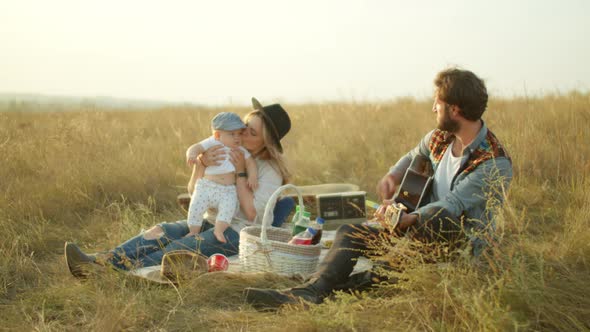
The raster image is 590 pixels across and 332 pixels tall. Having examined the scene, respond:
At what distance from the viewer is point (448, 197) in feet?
12.1

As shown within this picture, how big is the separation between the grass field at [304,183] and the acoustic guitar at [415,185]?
1.91 ft

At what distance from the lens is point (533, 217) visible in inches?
220

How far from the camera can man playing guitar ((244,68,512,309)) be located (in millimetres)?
3484

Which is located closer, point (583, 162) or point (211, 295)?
point (211, 295)

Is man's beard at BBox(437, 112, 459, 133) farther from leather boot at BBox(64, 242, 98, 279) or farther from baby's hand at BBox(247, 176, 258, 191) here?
leather boot at BBox(64, 242, 98, 279)

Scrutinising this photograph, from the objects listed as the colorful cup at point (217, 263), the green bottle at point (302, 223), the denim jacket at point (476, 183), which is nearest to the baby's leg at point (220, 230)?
the colorful cup at point (217, 263)

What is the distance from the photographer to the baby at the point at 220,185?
182 inches

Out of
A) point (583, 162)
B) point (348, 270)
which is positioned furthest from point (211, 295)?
point (583, 162)

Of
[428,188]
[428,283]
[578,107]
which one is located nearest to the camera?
[428,283]

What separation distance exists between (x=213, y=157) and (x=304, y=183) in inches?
111

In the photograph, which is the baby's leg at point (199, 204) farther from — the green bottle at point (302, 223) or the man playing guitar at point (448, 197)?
the man playing guitar at point (448, 197)

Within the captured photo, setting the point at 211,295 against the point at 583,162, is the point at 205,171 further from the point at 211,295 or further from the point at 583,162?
the point at 583,162

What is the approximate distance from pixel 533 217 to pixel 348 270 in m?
2.74

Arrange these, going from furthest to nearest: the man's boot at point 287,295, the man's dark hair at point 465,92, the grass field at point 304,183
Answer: the man's dark hair at point 465,92 → the man's boot at point 287,295 → the grass field at point 304,183
